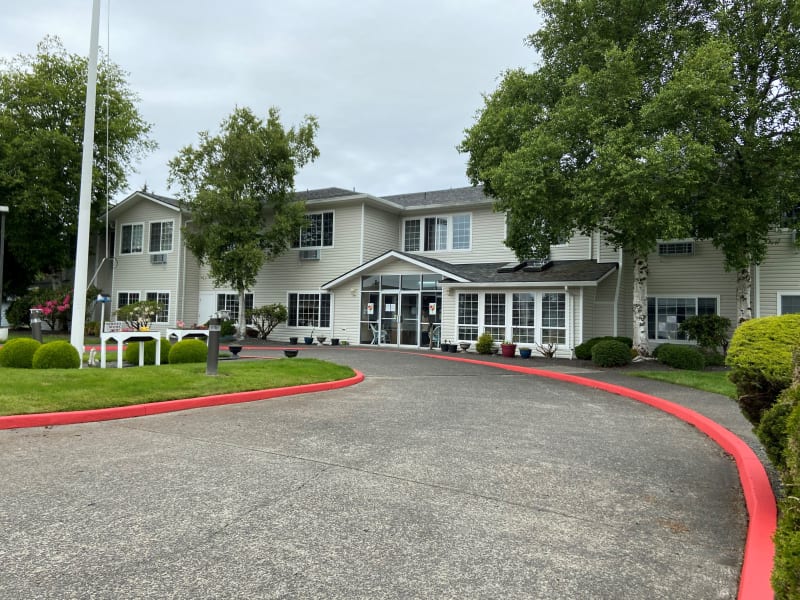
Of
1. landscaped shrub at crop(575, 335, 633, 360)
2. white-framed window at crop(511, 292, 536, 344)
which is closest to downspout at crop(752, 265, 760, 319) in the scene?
landscaped shrub at crop(575, 335, 633, 360)

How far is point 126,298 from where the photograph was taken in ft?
98.0

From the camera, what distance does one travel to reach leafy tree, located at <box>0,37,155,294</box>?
1064 inches

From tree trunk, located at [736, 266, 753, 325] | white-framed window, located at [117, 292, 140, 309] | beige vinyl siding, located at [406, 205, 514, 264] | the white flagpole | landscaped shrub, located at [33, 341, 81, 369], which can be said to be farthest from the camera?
white-framed window, located at [117, 292, 140, 309]

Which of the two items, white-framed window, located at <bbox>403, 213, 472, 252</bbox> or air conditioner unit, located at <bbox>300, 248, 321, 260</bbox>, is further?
air conditioner unit, located at <bbox>300, 248, 321, 260</bbox>

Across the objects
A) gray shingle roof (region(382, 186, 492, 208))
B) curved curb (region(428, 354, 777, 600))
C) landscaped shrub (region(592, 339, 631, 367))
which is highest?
gray shingle roof (region(382, 186, 492, 208))

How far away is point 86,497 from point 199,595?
1980 millimetres

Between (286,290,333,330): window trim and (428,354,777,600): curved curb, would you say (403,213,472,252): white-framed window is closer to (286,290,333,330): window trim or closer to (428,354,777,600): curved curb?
(286,290,333,330): window trim

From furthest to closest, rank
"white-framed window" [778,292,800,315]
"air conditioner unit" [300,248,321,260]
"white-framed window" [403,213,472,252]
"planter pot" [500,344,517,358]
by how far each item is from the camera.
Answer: "air conditioner unit" [300,248,321,260], "white-framed window" [403,213,472,252], "planter pot" [500,344,517,358], "white-framed window" [778,292,800,315]

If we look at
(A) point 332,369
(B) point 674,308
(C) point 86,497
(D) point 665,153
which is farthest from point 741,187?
(C) point 86,497

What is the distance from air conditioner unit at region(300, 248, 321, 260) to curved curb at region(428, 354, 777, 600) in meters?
17.9

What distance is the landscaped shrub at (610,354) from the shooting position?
15367mm

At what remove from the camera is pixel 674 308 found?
62.8 ft

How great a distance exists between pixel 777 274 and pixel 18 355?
2067 cm

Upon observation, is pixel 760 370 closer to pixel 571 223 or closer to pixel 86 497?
pixel 86 497
